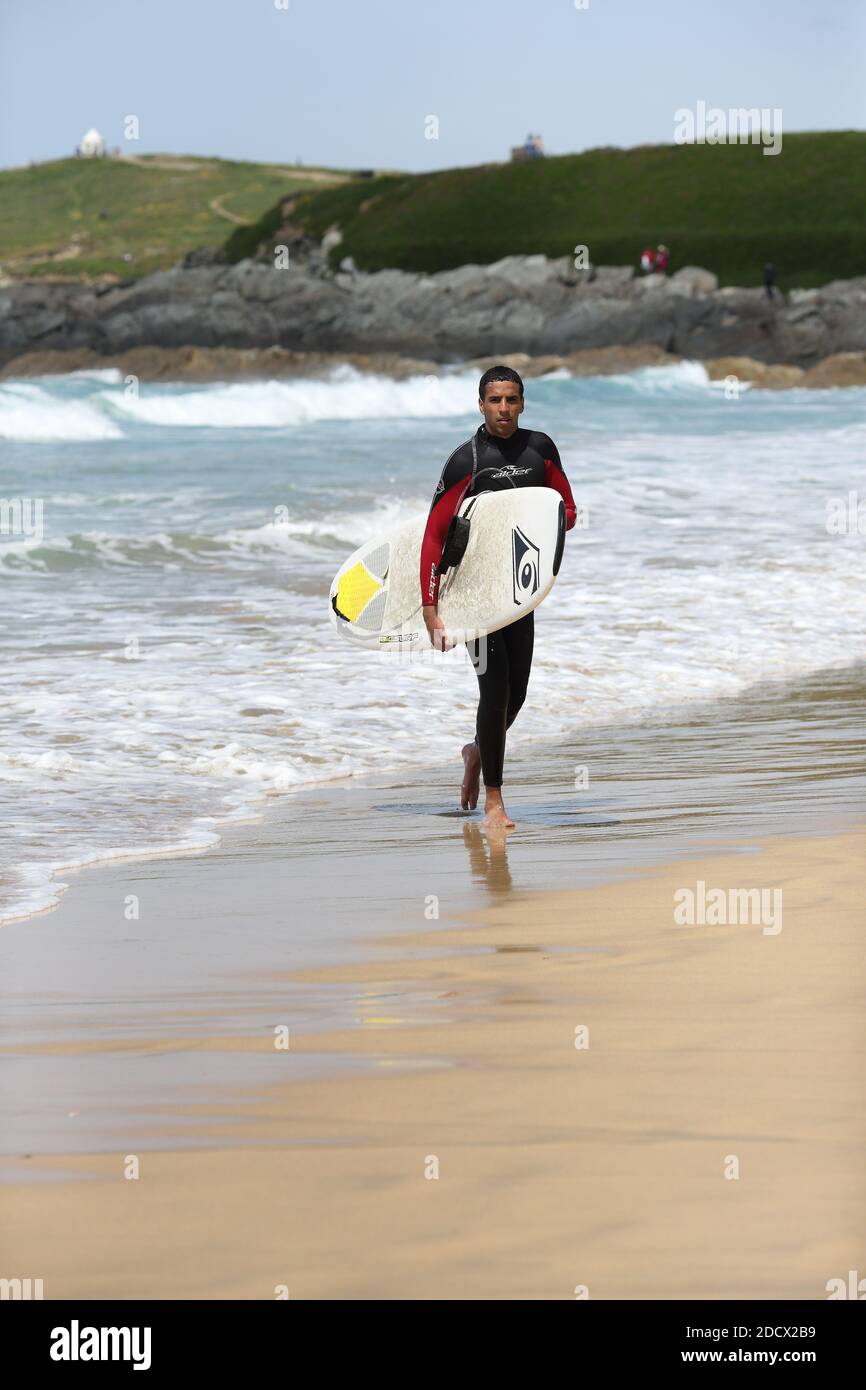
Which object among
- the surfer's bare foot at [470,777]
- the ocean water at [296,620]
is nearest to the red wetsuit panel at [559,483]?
the surfer's bare foot at [470,777]

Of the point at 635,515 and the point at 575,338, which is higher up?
the point at 575,338

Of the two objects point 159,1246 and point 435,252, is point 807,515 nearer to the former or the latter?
point 159,1246

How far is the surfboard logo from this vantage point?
6.36 m

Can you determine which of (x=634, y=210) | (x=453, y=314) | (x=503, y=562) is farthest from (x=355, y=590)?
(x=634, y=210)

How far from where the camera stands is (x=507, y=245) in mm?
67312

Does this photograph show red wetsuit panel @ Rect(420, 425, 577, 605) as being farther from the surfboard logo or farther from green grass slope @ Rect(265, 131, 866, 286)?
green grass slope @ Rect(265, 131, 866, 286)

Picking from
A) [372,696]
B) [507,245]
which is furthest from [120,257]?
[372,696]

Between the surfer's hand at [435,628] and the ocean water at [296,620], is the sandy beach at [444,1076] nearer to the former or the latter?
the surfer's hand at [435,628]

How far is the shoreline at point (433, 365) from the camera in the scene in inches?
1980

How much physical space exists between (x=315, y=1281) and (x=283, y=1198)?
0.29 m

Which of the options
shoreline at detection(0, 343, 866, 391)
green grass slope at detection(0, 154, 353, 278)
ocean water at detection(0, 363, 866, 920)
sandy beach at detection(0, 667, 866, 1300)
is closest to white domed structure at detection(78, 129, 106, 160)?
green grass slope at detection(0, 154, 353, 278)

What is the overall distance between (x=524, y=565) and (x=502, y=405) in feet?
2.14

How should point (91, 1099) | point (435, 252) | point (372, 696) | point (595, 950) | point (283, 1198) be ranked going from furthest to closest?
1. point (435, 252)
2. point (372, 696)
3. point (595, 950)
4. point (91, 1099)
5. point (283, 1198)

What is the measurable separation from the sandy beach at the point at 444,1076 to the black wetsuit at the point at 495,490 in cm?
69
